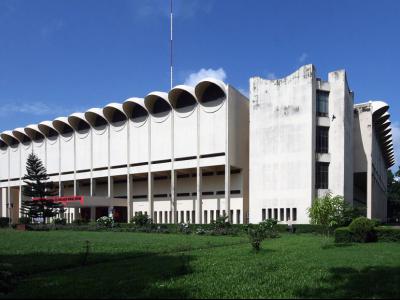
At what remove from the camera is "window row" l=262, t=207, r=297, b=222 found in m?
43.4

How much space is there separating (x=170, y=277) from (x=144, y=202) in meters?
50.4

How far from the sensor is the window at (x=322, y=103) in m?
44.1

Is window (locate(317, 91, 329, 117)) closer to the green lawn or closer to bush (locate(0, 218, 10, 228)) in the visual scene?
the green lawn

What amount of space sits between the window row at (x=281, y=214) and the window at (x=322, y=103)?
10764 millimetres

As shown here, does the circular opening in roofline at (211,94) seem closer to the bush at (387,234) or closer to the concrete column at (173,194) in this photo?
the concrete column at (173,194)

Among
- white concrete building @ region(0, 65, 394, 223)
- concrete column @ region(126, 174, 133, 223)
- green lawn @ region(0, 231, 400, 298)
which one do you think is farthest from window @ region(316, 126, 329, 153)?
green lawn @ region(0, 231, 400, 298)

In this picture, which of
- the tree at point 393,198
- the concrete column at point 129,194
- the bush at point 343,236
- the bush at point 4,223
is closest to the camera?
the bush at point 343,236

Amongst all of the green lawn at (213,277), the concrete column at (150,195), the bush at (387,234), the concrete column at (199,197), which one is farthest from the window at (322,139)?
the green lawn at (213,277)

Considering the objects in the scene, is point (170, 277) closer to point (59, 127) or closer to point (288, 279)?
point (288, 279)

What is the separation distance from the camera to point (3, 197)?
78.2 metres

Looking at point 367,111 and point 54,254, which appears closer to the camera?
point 54,254

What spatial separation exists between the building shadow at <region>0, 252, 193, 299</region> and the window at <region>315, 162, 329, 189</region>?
30981 mm

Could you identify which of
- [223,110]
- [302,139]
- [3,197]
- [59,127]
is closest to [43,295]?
[302,139]

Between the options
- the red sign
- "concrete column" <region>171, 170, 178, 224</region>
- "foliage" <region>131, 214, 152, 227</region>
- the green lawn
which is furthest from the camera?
the red sign
